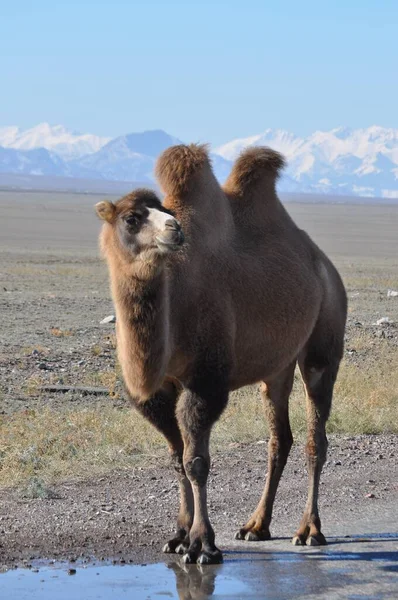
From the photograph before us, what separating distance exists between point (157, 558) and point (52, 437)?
11.0ft

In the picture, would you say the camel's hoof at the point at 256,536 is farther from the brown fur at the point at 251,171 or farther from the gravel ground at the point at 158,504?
the brown fur at the point at 251,171

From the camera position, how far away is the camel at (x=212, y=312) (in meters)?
7.12

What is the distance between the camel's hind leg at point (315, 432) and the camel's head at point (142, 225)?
72.8 inches

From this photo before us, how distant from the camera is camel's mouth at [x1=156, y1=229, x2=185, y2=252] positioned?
6.88 metres

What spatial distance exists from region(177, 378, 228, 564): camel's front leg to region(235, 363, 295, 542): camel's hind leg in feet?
2.44

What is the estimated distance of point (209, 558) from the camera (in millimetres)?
7070

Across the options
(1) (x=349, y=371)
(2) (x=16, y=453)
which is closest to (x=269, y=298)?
(2) (x=16, y=453)

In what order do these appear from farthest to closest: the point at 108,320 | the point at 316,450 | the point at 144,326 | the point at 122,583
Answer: the point at 108,320
the point at 316,450
the point at 144,326
the point at 122,583

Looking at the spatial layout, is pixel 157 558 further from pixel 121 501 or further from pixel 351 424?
pixel 351 424

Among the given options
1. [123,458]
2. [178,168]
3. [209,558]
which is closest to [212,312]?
[178,168]

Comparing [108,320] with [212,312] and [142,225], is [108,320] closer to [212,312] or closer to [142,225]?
[212,312]

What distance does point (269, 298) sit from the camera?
26.7 ft

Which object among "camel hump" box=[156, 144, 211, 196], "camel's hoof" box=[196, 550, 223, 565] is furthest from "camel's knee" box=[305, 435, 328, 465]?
"camel hump" box=[156, 144, 211, 196]

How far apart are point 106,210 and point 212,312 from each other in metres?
0.92
